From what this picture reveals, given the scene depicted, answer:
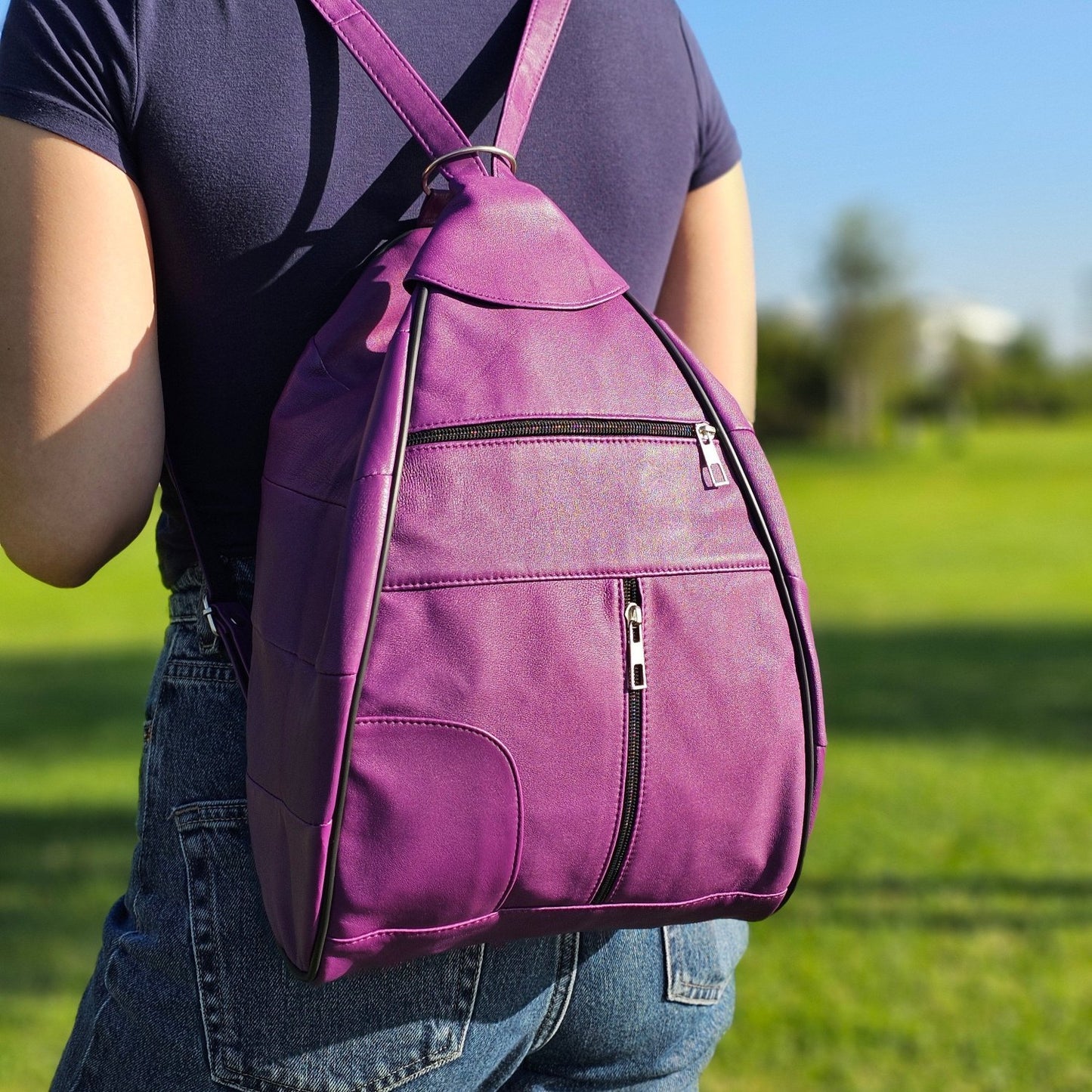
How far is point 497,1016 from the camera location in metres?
1.23

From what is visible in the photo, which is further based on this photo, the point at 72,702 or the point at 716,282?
the point at 72,702

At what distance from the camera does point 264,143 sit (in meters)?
1.16

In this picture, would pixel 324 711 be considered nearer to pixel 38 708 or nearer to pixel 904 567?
pixel 38 708

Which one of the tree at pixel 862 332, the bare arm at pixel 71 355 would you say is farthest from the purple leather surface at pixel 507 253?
the tree at pixel 862 332

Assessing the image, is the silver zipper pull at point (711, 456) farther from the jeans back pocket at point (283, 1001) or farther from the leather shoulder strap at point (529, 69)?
the jeans back pocket at point (283, 1001)

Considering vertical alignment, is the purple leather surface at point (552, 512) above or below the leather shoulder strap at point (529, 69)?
below

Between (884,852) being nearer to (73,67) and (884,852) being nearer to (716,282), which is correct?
(716,282)

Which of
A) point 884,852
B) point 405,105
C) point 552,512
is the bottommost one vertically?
point 884,852

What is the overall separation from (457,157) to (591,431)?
0.27 metres

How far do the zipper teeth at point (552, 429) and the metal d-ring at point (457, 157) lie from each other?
0.24 m

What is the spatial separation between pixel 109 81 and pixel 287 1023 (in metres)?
0.81

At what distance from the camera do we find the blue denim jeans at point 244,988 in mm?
1181

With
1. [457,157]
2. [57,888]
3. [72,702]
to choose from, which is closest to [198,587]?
[457,157]

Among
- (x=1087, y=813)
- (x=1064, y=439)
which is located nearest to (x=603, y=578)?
(x=1087, y=813)
